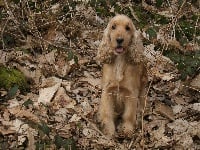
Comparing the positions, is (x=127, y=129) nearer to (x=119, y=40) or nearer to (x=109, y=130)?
(x=109, y=130)

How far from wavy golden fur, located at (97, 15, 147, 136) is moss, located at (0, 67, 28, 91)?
1.14 metres

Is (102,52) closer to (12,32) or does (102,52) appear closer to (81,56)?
(81,56)

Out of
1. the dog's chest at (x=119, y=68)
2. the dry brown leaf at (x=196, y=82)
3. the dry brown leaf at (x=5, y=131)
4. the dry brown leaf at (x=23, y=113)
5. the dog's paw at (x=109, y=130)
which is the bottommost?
the dog's paw at (x=109, y=130)

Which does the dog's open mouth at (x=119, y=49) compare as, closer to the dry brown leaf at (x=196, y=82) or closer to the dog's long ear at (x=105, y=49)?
the dog's long ear at (x=105, y=49)

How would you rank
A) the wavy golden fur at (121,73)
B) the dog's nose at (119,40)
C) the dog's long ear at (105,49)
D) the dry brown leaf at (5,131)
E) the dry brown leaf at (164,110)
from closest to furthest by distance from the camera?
the dry brown leaf at (5,131) → the dog's nose at (119,40) → the wavy golden fur at (121,73) → the dog's long ear at (105,49) → the dry brown leaf at (164,110)

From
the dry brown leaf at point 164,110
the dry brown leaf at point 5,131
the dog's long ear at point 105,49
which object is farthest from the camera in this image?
the dry brown leaf at point 164,110

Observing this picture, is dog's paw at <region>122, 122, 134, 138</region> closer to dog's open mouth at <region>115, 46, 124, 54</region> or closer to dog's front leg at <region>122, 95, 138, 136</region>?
dog's front leg at <region>122, 95, 138, 136</region>

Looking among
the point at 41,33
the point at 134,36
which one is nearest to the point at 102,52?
the point at 134,36

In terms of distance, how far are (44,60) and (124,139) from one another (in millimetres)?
1946

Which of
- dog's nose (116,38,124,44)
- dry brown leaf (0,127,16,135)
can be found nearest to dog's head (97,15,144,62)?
dog's nose (116,38,124,44)

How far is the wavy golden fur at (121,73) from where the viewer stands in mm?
5527

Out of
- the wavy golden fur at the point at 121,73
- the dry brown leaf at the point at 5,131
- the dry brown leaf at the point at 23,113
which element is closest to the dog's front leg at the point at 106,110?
the wavy golden fur at the point at 121,73

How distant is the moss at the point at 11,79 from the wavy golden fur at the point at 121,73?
1.14 m

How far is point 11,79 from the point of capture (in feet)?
20.2
